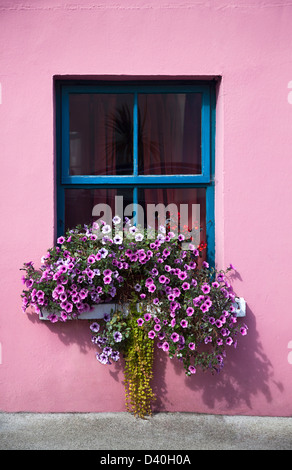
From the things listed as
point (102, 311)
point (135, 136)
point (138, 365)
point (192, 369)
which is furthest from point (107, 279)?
point (135, 136)

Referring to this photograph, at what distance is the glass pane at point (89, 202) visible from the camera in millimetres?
3541

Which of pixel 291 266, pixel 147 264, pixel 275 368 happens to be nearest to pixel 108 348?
pixel 147 264

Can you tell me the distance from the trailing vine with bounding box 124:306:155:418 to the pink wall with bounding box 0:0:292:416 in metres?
0.14

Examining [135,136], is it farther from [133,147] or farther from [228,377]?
[228,377]

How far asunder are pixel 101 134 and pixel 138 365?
6.00 feet

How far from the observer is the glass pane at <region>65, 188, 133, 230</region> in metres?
3.54

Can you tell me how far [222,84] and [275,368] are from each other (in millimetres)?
2186

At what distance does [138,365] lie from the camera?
10.7 ft

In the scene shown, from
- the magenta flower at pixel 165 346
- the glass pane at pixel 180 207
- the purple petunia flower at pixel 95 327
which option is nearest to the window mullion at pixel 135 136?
the glass pane at pixel 180 207

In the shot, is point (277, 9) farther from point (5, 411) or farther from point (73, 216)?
point (5, 411)

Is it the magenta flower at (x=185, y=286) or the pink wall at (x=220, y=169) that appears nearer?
the magenta flower at (x=185, y=286)

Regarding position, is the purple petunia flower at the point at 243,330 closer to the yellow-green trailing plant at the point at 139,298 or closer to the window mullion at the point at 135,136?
the yellow-green trailing plant at the point at 139,298

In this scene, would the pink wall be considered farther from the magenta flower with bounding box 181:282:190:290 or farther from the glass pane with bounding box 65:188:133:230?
the magenta flower with bounding box 181:282:190:290
